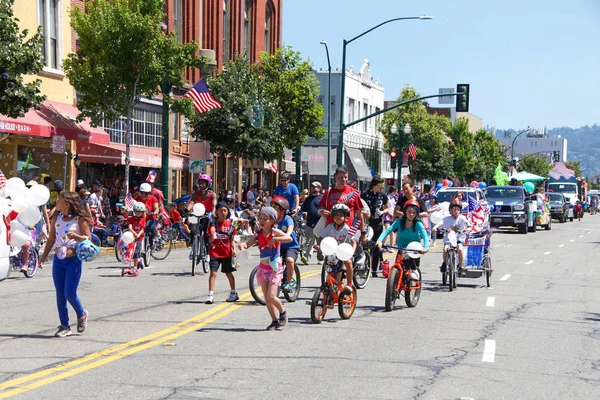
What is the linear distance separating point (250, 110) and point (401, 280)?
77.1 ft

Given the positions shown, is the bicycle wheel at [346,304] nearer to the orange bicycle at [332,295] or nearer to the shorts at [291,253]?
the orange bicycle at [332,295]

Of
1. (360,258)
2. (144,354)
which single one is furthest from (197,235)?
(144,354)

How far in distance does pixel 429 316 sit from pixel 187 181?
97.0 ft

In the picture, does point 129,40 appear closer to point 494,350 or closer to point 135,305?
point 135,305

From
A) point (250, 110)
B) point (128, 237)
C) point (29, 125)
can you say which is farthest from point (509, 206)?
point (128, 237)

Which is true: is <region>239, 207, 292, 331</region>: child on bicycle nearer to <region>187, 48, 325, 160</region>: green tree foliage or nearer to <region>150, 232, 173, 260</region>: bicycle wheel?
<region>150, 232, 173, 260</region>: bicycle wheel

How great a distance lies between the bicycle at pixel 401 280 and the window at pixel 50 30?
63.4 feet

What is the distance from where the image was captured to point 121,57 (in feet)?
89.6

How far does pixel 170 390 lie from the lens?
7.59 metres

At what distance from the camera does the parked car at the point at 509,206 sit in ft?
134

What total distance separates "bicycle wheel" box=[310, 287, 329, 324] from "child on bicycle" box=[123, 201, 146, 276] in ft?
22.6

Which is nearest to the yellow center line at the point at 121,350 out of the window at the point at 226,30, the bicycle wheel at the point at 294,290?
the bicycle wheel at the point at 294,290

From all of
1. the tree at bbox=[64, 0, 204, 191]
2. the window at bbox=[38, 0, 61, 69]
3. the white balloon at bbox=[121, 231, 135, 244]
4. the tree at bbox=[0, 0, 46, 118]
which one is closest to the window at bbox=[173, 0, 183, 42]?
the window at bbox=[38, 0, 61, 69]

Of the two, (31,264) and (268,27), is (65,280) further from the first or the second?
(268,27)
